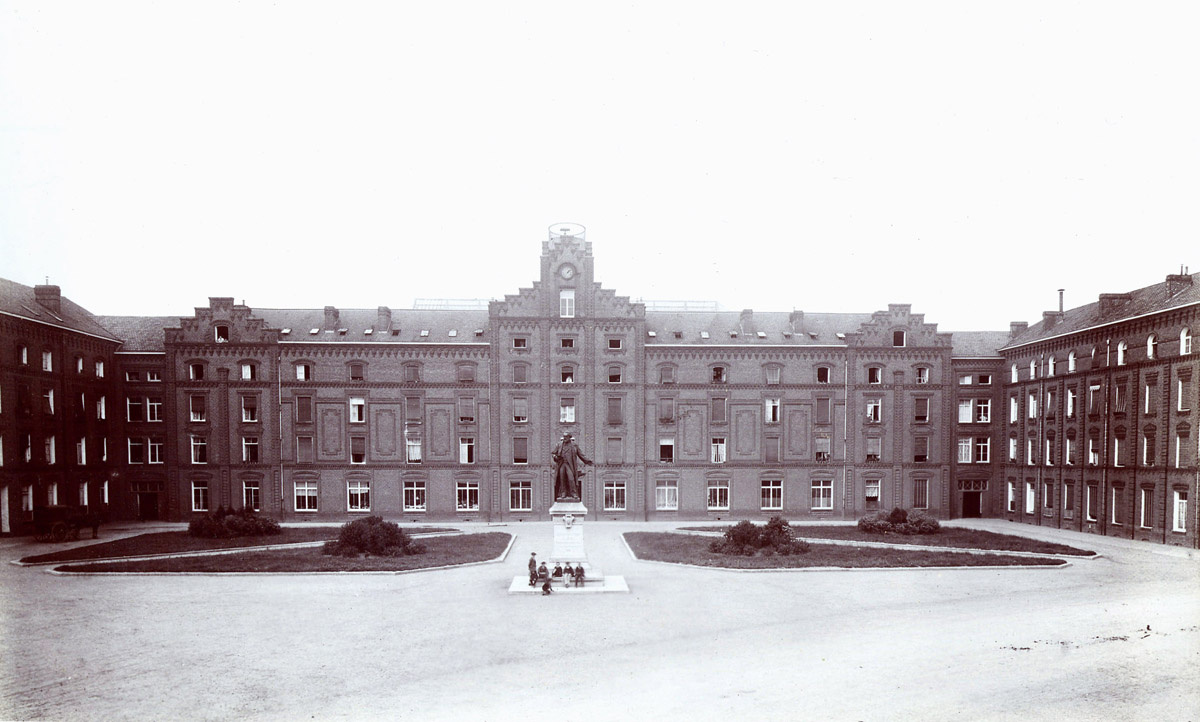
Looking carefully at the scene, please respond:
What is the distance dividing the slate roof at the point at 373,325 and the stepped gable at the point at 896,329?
2802 centimetres

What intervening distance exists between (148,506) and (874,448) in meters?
52.7

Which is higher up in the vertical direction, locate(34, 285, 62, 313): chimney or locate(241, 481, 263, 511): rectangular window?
locate(34, 285, 62, 313): chimney

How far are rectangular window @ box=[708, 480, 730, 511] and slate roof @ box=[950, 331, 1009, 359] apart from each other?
20380 millimetres

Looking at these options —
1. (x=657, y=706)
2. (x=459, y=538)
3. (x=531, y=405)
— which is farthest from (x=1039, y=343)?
(x=657, y=706)

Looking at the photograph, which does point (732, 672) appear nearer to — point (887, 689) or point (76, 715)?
point (887, 689)

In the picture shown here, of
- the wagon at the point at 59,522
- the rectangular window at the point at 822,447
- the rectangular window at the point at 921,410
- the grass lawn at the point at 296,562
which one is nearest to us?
the grass lawn at the point at 296,562

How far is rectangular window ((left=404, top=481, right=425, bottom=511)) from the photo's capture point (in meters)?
49.6

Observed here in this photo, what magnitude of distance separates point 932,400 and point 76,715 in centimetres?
5172

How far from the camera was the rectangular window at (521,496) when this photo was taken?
4956 centimetres

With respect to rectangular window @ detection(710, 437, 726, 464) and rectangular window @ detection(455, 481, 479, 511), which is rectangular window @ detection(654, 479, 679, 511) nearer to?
rectangular window @ detection(710, 437, 726, 464)

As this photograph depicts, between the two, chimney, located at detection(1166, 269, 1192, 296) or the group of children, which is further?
chimney, located at detection(1166, 269, 1192, 296)

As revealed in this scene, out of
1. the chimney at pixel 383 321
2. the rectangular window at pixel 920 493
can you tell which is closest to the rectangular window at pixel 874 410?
the rectangular window at pixel 920 493

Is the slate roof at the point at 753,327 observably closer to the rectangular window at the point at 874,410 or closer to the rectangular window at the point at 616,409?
the rectangular window at the point at 616,409

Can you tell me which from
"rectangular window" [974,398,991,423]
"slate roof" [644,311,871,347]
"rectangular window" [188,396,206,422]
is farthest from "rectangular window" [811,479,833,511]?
"rectangular window" [188,396,206,422]
